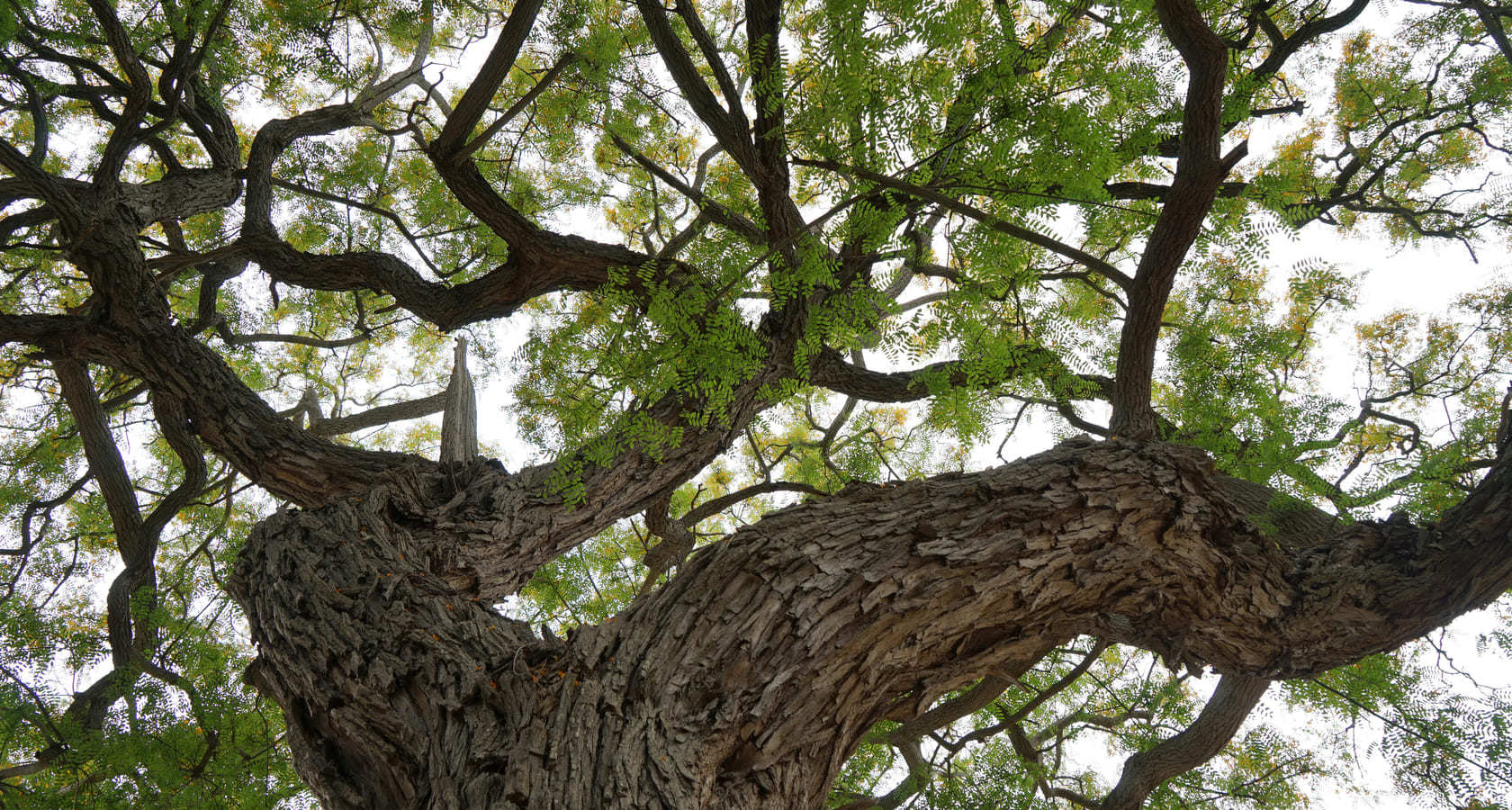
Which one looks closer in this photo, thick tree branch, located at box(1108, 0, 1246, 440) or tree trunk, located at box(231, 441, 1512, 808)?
tree trunk, located at box(231, 441, 1512, 808)

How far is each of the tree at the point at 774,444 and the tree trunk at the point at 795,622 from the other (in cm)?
1

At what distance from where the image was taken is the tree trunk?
6.16 ft

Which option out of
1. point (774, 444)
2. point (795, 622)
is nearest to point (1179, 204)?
point (795, 622)

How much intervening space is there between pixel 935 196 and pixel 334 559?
2.14 m

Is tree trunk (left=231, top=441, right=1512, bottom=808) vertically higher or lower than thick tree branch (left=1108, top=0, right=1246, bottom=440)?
lower

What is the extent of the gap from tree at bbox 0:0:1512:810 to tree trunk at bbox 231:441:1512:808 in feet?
0.04

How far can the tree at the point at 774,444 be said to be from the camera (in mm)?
2066

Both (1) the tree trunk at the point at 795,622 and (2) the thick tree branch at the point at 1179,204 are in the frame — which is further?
(2) the thick tree branch at the point at 1179,204

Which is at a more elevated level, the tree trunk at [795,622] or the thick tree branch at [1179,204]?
the thick tree branch at [1179,204]

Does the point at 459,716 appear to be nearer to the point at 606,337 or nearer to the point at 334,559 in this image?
the point at 334,559

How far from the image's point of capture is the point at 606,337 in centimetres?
262

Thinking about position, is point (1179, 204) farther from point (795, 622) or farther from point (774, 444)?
point (774, 444)

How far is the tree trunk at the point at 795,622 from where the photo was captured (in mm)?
1878

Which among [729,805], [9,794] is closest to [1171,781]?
[729,805]
